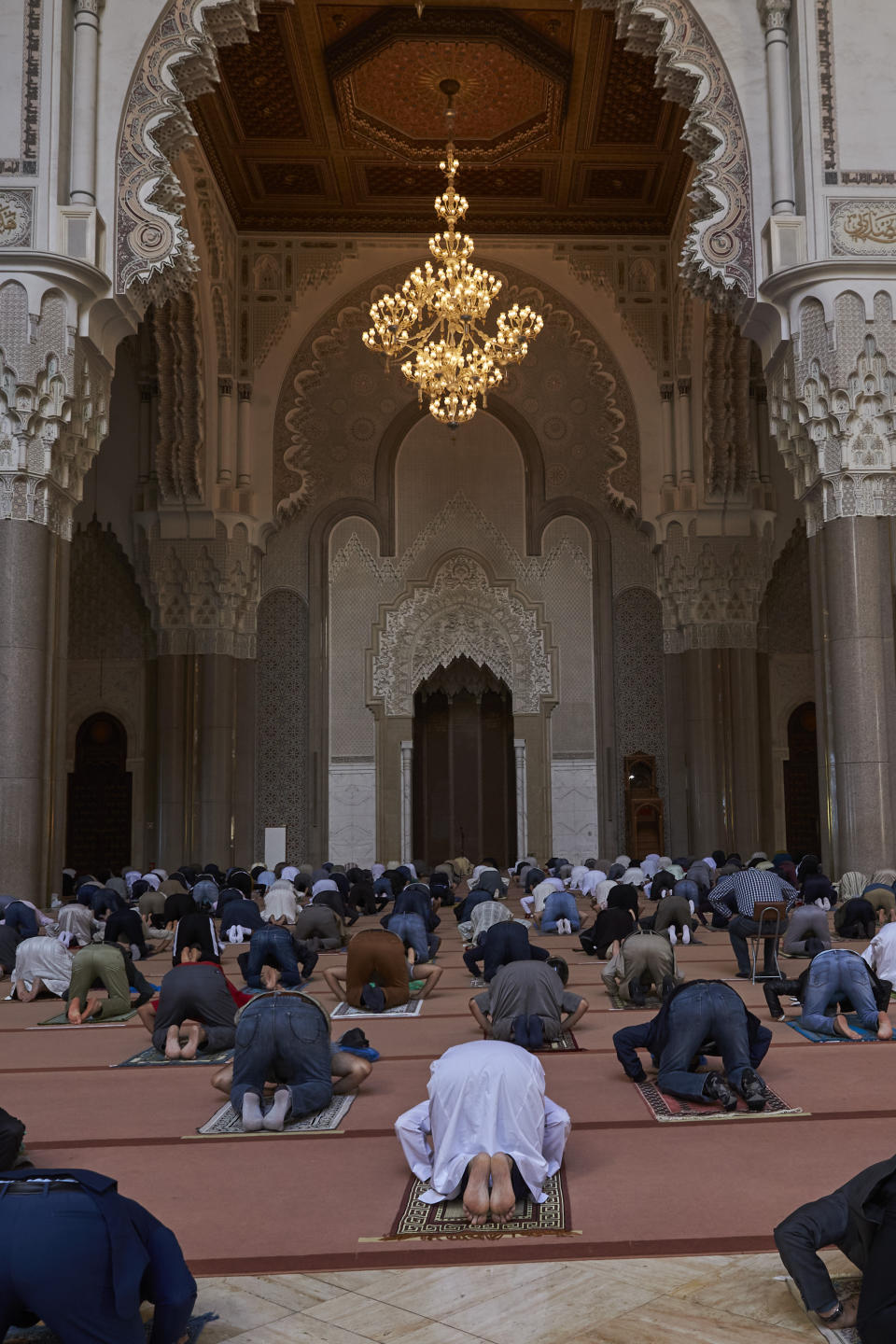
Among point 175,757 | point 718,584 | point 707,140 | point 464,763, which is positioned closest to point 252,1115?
point 707,140

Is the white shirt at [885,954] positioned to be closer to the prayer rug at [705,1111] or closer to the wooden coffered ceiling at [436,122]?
the prayer rug at [705,1111]

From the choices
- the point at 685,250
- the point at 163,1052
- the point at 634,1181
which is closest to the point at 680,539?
the point at 685,250

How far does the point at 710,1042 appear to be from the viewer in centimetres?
435

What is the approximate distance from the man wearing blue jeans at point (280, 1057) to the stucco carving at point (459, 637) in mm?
11992

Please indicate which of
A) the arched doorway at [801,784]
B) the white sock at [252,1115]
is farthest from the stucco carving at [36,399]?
the arched doorway at [801,784]

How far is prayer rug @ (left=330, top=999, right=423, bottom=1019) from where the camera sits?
622 cm

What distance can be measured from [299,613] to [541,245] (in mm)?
5527

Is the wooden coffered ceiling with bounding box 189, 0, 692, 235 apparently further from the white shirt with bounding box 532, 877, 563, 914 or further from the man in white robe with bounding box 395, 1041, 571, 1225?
the man in white robe with bounding box 395, 1041, 571, 1225

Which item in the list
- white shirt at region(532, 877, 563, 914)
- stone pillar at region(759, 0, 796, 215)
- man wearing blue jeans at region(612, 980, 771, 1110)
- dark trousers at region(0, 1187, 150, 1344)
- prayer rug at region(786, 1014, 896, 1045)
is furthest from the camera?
white shirt at region(532, 877, 563, 914)

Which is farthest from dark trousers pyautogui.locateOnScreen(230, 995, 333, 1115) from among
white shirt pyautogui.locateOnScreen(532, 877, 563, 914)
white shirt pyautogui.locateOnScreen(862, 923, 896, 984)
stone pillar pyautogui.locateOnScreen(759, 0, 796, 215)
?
stone pillar pyautogui.locateOnScreen(759, 0, 796, 215)

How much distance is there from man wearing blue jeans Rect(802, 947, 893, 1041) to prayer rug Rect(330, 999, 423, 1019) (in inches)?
72.1

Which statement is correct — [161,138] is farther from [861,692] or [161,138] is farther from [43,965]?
[861,692]

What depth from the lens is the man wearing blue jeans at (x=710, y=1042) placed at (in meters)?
4.19

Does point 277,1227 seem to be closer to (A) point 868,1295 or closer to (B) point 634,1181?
(B) point 634,1181
